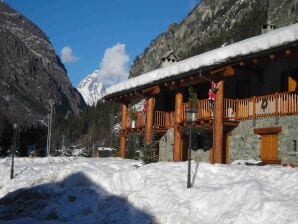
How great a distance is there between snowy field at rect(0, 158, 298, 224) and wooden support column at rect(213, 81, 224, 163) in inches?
95.3

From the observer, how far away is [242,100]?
72.8ft

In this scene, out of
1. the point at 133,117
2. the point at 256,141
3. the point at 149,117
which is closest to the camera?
the point at 256,141

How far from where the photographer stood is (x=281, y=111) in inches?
786

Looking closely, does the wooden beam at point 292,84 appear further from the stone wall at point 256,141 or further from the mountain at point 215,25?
the mountain at point 215,25

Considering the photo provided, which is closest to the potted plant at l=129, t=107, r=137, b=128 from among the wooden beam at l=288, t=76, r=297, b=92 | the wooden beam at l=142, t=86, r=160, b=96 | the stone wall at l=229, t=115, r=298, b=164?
the wooden beam at l=142, t=86, r=160, b=96

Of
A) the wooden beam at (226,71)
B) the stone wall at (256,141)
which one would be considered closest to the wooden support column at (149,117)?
the stone wall at (256,141)

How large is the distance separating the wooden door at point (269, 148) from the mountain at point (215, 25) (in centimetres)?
4761

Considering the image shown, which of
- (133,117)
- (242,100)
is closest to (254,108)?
(242,100)

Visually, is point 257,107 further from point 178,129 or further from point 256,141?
point 178,129

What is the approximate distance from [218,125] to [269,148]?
2.38m

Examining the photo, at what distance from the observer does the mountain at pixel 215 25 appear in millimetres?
92125

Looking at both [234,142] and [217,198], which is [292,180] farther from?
[234,142]

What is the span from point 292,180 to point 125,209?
4.99 m

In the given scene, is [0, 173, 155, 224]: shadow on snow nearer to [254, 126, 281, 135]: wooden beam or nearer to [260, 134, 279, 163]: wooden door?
[260, 134, 279, 163]: wooden door
